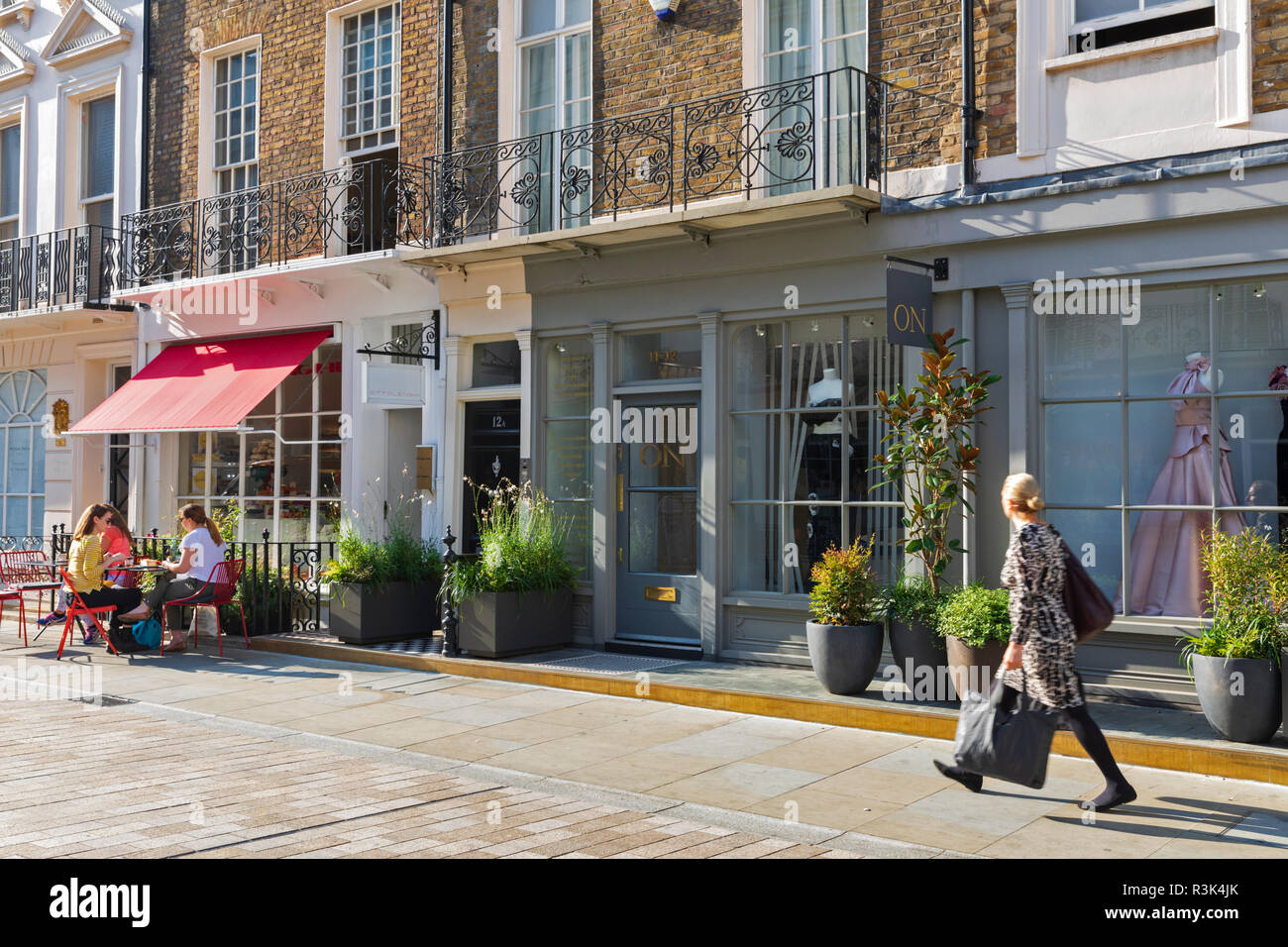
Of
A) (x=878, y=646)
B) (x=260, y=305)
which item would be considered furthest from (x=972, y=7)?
(x=260, y=305)

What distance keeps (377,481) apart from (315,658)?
2.71 metres

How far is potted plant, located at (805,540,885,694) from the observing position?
9039mm

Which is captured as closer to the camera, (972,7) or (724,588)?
(972,7)

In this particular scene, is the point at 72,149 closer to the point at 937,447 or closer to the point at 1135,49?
the point at 937,447

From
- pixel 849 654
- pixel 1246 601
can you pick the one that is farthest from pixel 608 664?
pixel 1246 601

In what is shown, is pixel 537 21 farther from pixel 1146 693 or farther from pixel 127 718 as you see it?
pixel 1146 693

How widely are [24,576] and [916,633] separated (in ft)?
33.6

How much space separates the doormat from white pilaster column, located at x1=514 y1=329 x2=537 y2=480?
221 cm

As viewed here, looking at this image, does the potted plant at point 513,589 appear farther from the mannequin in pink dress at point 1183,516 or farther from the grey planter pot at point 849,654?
the mannequin in pink dress at point 1183,516

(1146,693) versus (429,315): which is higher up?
(429,315)

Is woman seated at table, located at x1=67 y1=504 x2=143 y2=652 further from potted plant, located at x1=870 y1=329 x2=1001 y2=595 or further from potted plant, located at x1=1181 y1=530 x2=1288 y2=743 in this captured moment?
potted plant, located at x1=1181 y1=530 x2=1288 y2=743

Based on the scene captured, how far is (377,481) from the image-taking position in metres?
14.1

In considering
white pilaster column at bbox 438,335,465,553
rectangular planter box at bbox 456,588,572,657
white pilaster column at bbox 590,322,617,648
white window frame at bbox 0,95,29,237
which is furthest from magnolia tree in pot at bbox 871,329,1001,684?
white window frame at bbox 0,95,29,237

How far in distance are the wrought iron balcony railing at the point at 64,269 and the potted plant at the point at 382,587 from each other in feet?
22.6
